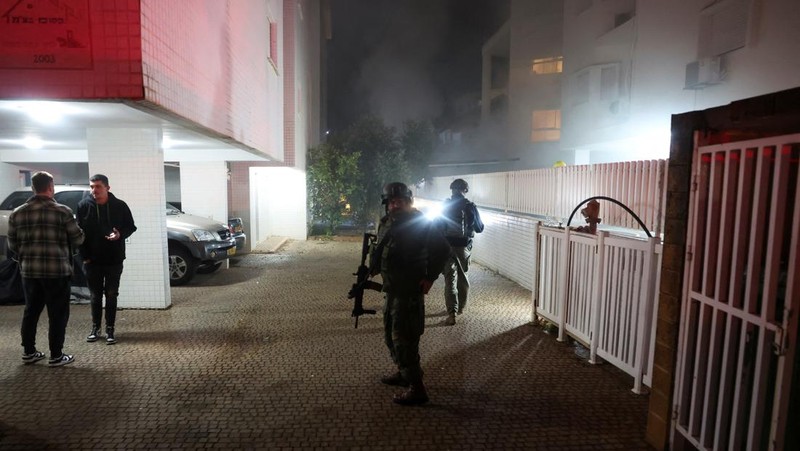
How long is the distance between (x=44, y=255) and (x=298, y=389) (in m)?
2.72

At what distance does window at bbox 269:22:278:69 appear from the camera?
36.2 ft

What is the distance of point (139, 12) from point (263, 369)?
3.39 m

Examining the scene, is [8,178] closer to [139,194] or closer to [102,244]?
[139,194]

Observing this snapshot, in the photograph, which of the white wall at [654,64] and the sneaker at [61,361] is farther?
the white wall at [654,64]

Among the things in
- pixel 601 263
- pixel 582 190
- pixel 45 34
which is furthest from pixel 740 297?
pixel 45 34

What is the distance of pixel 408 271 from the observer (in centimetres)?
373

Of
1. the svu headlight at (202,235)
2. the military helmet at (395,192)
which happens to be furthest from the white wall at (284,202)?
the military helmet at (395,192)

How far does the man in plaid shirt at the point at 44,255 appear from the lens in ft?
14.5

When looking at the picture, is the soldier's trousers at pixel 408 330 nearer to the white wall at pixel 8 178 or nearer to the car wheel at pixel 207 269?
the car wheel at pixel 207 269

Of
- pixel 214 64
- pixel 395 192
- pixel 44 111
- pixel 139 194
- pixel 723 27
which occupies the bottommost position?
pixel 139 194

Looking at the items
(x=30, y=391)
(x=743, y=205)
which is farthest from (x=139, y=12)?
(x=743, y=205)

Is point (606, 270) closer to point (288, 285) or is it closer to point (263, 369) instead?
point (263, 369)

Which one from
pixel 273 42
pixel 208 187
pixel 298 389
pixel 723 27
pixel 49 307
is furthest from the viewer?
pixel 273 42

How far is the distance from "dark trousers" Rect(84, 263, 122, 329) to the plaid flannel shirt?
727 millimetres
